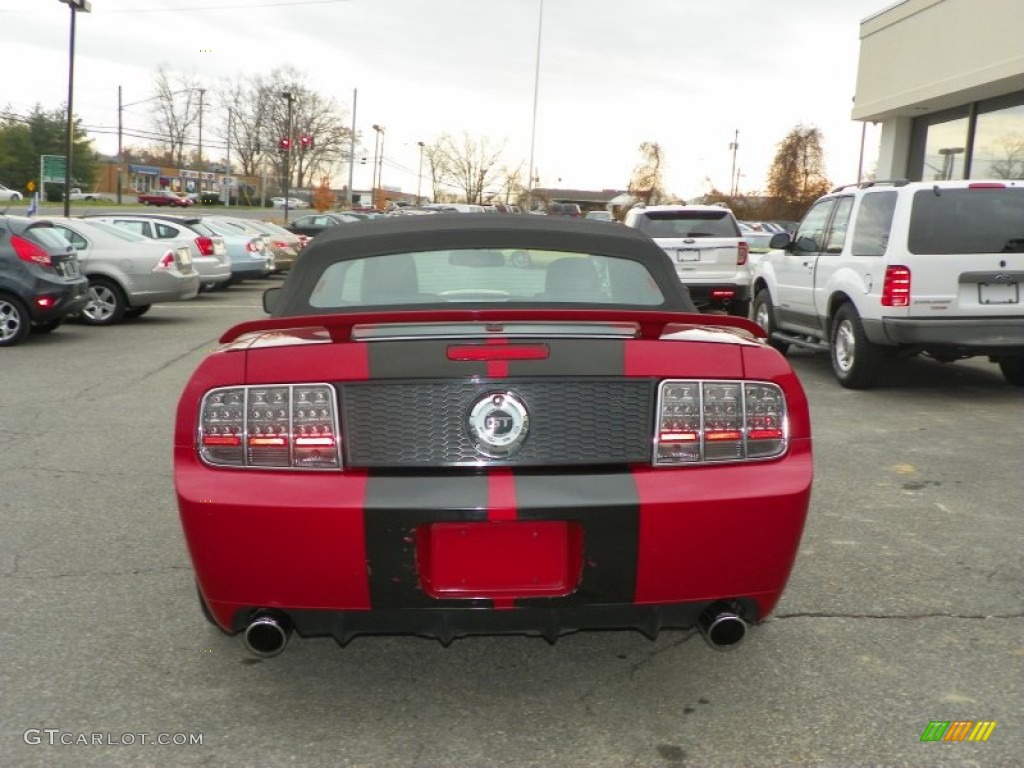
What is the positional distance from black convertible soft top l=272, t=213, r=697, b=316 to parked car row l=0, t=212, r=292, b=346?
8474 mm

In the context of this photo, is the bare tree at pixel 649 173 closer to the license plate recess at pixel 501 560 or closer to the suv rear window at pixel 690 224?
the suv rear window at pixel 690 224

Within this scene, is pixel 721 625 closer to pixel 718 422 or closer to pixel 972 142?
pixel 718 422

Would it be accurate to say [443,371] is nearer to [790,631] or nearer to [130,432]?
[790,631]

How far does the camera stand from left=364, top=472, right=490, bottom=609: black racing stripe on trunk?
2.57 m

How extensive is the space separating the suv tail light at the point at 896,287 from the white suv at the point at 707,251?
5887 millimetres

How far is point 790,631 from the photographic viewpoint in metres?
3.61

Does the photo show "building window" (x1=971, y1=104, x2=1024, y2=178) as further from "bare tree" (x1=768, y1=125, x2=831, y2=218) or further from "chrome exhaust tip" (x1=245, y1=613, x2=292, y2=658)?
"bare tree" (x1=768, y1=125, x2=831, y2=218)

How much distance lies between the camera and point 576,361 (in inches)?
107

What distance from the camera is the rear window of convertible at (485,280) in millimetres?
4043

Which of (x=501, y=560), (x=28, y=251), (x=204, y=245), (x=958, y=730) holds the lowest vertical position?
(x=958, y=730)

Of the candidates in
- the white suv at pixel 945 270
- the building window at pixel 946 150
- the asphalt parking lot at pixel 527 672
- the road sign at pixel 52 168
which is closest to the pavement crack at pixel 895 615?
the asphalt parking lot at pixel 527 672

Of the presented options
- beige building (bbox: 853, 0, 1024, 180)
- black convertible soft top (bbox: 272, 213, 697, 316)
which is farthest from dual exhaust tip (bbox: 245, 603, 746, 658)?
beige building (bbox: 853, 0, 1024, 180)

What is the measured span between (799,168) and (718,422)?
6035cm

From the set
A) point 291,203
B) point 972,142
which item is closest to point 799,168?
point 972,142
